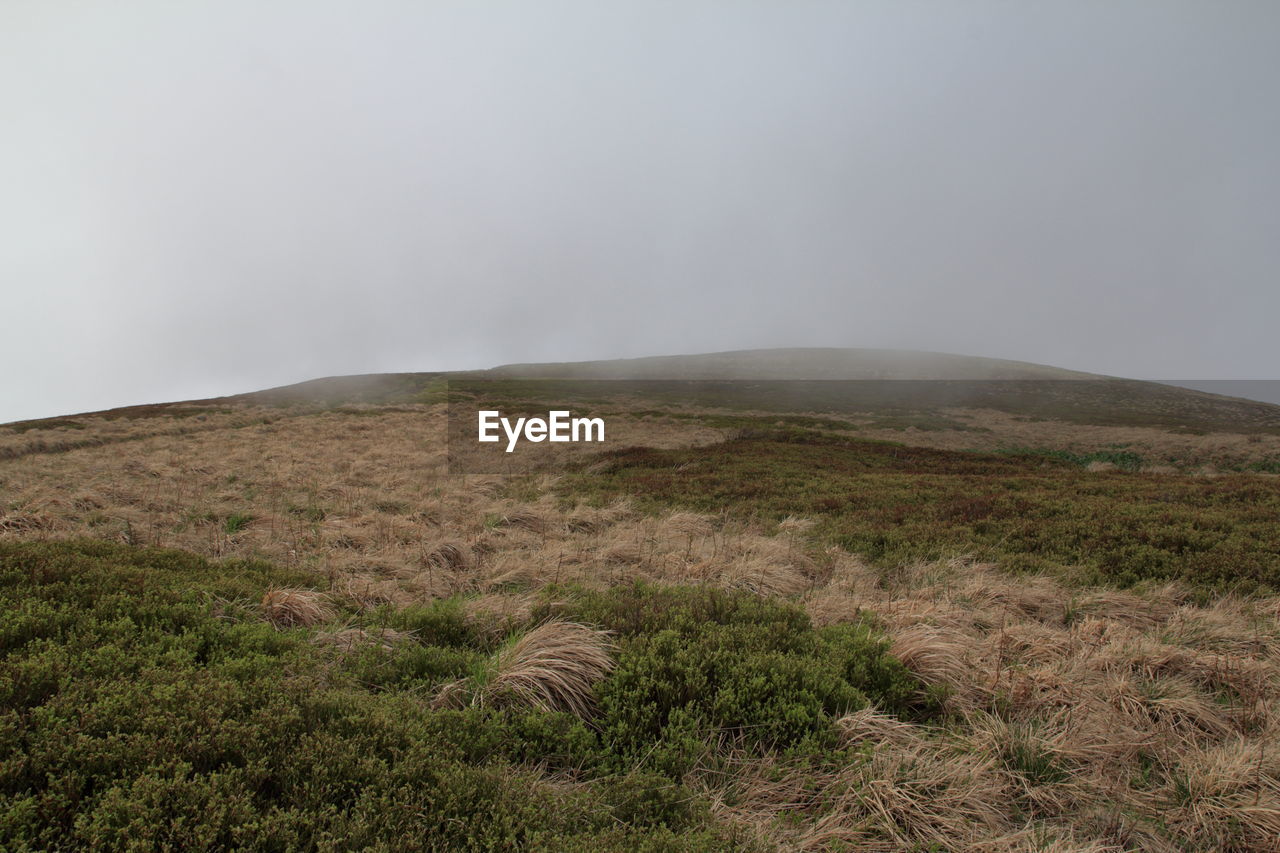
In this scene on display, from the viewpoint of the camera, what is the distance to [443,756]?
3.25 metres

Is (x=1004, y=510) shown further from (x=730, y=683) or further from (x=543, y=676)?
(x=543, y=676)

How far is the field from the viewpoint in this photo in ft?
9.21

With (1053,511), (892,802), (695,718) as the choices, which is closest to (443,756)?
(695,718)

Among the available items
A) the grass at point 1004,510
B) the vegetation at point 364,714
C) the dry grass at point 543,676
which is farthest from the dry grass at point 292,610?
the grass at point 1004,510

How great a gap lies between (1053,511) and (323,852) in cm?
1251

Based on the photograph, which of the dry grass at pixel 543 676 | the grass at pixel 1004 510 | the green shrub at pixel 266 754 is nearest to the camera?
the green shrub at pixel 266 754

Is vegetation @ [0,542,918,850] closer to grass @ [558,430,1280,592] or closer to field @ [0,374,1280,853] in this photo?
field @ [0,374,1280,853]

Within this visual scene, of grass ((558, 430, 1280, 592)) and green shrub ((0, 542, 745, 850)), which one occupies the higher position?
green shrub ((0, 542, 745, 850))

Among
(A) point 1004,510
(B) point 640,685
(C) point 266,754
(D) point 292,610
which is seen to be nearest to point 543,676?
(B) point 640,685

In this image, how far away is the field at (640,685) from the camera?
281 cm

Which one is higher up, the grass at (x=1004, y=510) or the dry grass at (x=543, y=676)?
the dry grass at (x=543, y=676)

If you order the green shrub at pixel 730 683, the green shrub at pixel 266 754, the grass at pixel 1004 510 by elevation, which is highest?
the green shrub at pixel 266 754

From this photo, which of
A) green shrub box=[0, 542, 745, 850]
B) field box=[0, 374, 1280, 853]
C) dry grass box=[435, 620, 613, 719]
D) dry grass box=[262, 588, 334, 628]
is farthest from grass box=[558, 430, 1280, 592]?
dry grass box=[262, 588, 334, 628]

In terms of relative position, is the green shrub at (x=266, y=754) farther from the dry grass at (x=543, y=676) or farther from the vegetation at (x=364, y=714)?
the dry grass at (x=543, y=676)
